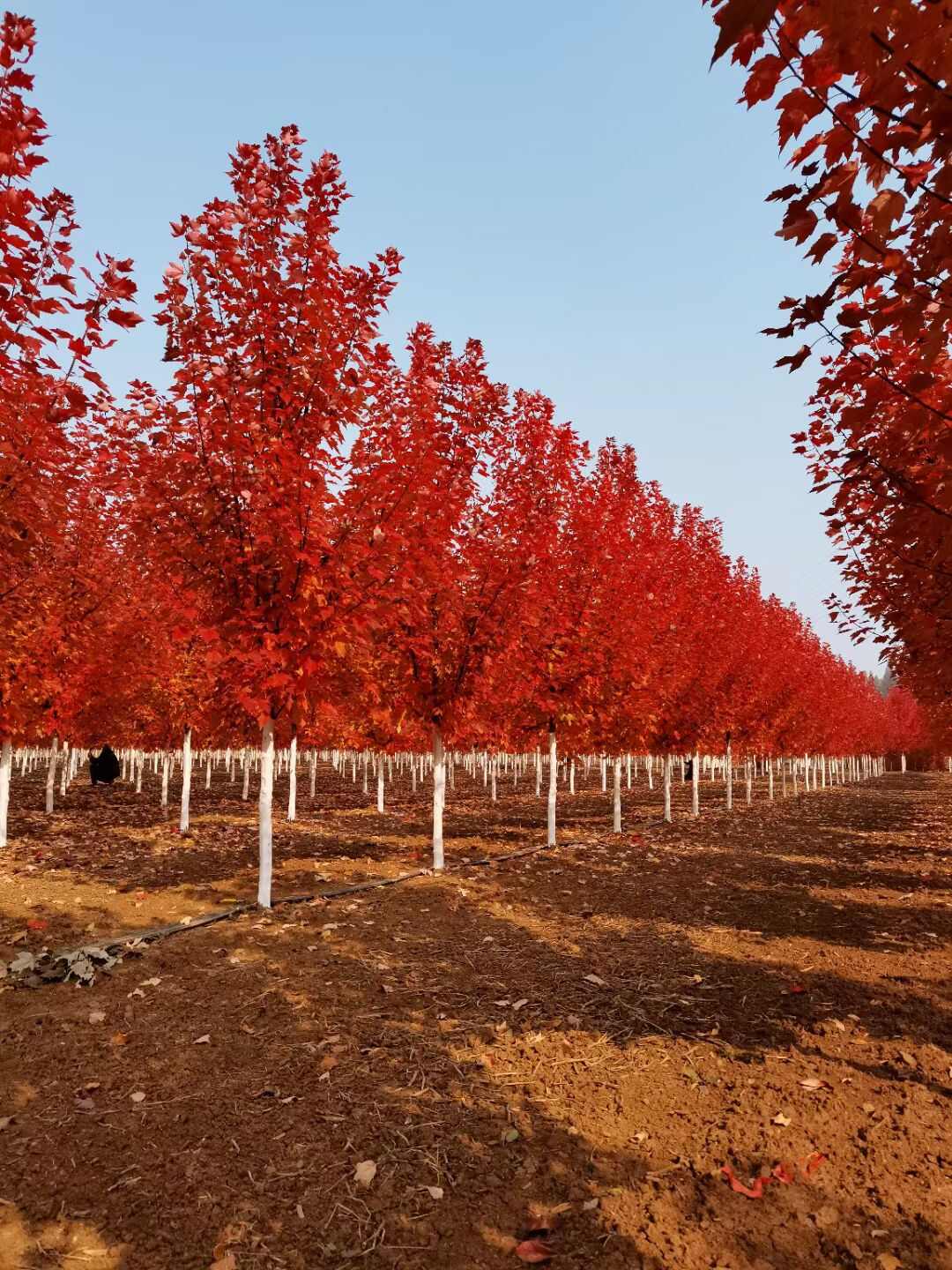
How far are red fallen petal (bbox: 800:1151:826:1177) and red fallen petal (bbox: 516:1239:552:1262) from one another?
1.43 metres

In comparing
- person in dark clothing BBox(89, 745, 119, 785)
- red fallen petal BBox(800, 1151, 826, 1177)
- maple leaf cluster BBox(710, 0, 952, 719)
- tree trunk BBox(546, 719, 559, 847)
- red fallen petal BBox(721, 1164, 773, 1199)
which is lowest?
person in dark clothing BBox(89, 745, 119, 785)

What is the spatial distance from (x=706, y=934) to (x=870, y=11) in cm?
799

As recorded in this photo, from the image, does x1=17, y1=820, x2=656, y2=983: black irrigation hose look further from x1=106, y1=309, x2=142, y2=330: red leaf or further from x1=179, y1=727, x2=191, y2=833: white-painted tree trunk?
x1=179, y1=727, x2=191, y2=833: white-painted tree trunk

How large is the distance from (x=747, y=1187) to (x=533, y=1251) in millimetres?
1155

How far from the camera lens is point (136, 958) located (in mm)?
6574

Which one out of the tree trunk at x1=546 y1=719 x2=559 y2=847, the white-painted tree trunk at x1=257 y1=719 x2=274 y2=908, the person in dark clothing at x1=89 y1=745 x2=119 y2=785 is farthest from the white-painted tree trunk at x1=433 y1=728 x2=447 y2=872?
the person in dark clothing at x1=89 y1=745 x2=119 y2=785

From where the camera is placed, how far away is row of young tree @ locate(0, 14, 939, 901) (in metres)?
6.41

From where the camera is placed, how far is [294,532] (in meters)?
7.49

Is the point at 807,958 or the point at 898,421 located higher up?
the point at 898,421

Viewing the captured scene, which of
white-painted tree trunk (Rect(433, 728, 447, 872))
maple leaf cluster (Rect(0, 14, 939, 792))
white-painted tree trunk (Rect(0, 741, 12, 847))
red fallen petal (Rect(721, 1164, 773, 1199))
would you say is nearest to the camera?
red fallen petal (Rect(721, 1164, 773, 1199))

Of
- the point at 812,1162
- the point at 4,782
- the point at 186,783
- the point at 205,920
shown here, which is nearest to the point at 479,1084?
the point at 812,1162

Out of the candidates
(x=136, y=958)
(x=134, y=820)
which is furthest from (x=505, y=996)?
(x=134, y=820)

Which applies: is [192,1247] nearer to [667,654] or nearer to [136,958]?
[136,958]

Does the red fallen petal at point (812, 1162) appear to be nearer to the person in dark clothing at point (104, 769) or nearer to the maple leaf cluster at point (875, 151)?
the maple leaf cluster at point (875, 151)
